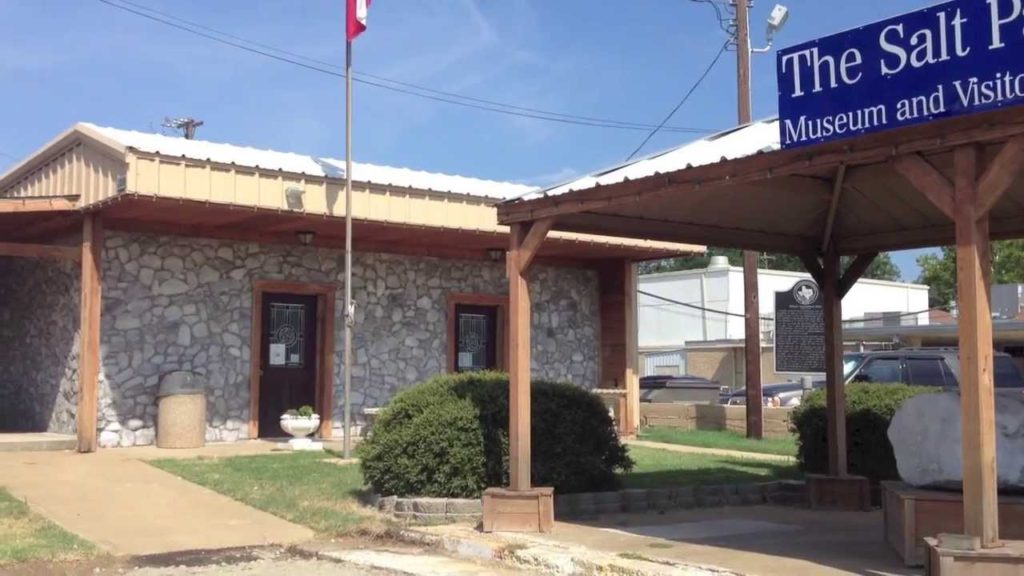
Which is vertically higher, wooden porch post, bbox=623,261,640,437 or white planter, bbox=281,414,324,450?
wooden porch post, bbox=623,261,640,437

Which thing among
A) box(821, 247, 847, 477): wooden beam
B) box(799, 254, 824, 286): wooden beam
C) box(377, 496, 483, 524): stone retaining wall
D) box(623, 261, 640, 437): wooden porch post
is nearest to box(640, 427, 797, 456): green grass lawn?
box(623, 261, 640, 437): wooden porch post

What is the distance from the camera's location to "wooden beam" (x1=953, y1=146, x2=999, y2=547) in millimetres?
6715

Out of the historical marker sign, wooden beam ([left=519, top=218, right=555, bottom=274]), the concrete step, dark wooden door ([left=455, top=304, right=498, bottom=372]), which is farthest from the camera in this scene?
dark wooden door ([left=455, top=304, right=498, bottom=372])

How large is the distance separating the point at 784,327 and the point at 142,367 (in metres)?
10.1

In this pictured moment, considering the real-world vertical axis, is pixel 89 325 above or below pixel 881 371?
above

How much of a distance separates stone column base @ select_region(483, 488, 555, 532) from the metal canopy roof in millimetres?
2500

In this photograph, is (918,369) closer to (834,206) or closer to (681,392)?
(834,206)

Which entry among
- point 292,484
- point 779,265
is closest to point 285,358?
point 292,484

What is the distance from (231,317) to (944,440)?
11168 millimetres

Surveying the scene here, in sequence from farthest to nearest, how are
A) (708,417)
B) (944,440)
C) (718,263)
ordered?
1. (718,263)
2. (708,417)
3. (944,440)

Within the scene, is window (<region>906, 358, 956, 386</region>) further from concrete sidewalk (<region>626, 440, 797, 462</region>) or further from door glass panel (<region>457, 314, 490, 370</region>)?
door glass panel (<region>457, 314, 490, 370</region>)

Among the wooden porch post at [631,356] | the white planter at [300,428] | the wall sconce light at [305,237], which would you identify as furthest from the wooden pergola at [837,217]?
the wooden porch post at [631,356]

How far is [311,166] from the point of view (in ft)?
57.9

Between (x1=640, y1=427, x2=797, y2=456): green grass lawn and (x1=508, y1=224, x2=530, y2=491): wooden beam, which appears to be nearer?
(x1=508, y1=224, x2=530, y2=491): wooden beam
